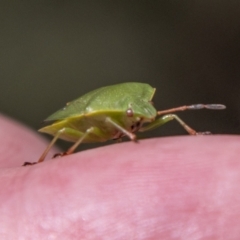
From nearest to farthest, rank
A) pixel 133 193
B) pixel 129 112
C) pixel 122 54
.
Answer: pixel 133 193, pixel 129 112, pixel 122 54

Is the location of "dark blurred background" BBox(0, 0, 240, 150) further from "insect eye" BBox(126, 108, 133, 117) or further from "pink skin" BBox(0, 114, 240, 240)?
"pink skin" BBox(0, 114, 240, 240)

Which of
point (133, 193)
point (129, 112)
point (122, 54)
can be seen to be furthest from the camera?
point (122, 54)

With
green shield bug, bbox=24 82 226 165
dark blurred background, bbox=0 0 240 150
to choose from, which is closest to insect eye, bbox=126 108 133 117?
green shield bug, bbox=24 82 226 165

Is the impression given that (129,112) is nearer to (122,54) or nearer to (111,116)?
(111,116)

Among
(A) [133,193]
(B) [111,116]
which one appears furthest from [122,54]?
(A) [133,193]

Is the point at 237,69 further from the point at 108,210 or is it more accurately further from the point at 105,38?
the point at 108,210

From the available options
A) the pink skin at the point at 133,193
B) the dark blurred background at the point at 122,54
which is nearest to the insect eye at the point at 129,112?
the pink skin at the point at 133,193
